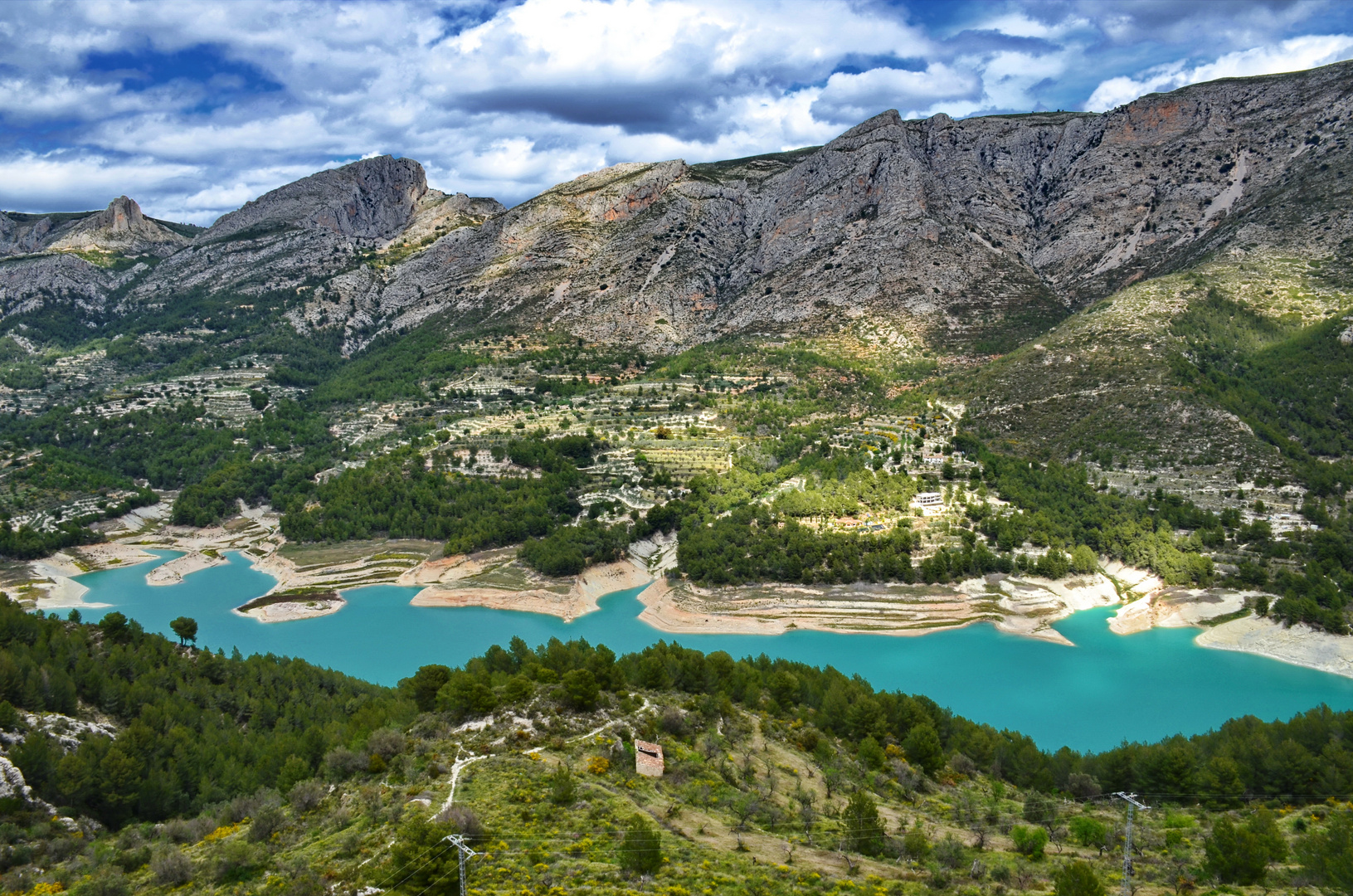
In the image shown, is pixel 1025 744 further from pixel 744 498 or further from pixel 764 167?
pixel 764 167

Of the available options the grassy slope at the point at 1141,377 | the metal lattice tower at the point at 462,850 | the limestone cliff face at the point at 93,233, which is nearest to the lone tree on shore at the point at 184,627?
the metal lattice tower at the point at 462,850

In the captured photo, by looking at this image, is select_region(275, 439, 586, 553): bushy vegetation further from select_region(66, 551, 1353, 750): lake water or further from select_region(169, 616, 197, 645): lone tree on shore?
select_region(169, 616, 197, 645): lone tree on shore

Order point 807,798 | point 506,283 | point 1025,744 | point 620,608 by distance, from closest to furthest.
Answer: point 807,798, point 1025,744, point 620,608, point 506,283

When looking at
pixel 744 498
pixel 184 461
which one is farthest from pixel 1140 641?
pixel 184 461

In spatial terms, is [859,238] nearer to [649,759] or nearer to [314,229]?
[649,759]

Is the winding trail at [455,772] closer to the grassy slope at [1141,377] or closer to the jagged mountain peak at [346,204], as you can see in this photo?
the grassy slope at [1141,377]
